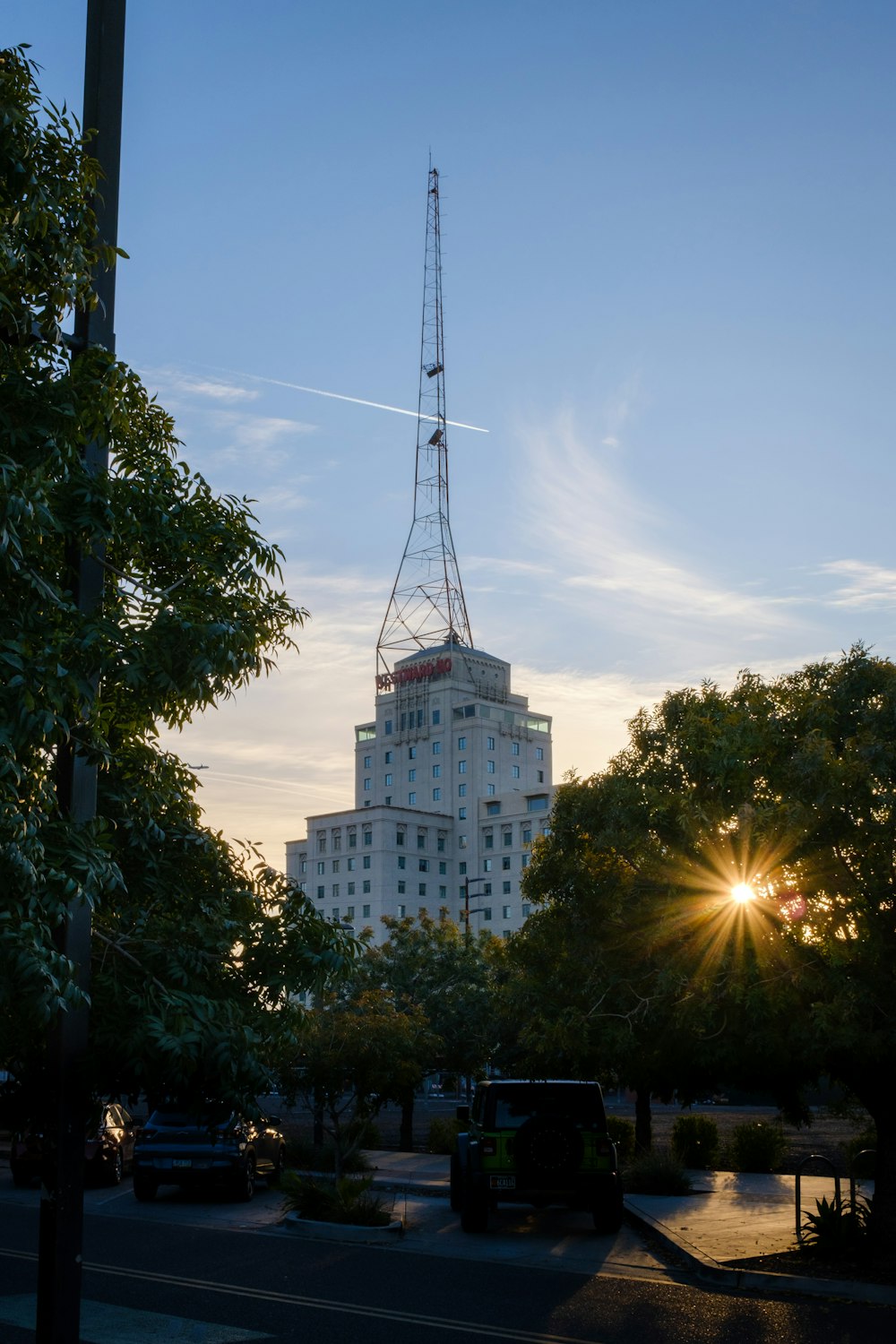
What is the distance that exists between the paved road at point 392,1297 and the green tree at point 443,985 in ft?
63.3

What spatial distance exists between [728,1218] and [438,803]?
13800cm

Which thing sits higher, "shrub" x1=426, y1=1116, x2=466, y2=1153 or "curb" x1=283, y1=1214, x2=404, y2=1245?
"curb" x1=283, y1=1214, x2=404, y2=1245

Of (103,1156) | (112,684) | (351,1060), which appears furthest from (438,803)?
(112,684)

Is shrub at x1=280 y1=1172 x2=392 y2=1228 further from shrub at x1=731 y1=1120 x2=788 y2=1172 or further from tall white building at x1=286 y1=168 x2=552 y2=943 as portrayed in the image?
tall white building at x1=286 y1=168 x2=552 y2=943

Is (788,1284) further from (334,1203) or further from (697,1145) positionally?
(697,1145)

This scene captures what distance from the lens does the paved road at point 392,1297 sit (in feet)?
37.9

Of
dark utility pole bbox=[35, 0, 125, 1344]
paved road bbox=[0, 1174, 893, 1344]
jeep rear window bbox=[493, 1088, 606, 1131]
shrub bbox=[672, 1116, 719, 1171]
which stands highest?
dark utility pole bbox=[35, 0, 125, 1344]

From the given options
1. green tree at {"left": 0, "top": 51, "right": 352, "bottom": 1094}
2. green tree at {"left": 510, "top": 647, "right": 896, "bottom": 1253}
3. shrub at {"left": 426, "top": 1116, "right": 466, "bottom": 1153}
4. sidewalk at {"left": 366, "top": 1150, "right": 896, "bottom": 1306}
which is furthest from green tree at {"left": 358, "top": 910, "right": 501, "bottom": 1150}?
green tree at {"left": 0, "top": 51, "right": 352, "bottom": 1094}

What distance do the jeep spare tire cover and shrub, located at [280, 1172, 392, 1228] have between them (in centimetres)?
221

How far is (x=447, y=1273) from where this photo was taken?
15.2m

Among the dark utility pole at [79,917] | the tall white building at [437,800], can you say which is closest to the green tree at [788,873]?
the dark utility pole at [79,917]

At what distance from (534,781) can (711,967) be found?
14670cm

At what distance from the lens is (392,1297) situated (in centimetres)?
1349

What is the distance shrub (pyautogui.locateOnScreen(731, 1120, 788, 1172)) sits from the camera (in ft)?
92.0
